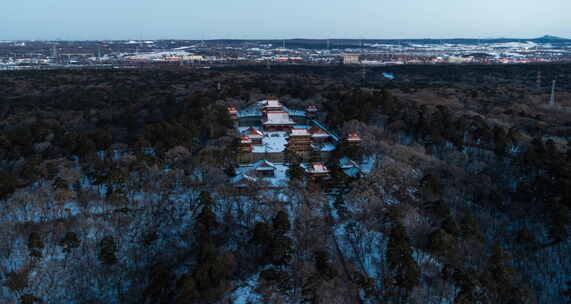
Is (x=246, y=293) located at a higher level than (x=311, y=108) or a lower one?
lower

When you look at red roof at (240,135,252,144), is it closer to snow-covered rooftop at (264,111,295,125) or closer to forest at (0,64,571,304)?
forest at (0,64,571,304)

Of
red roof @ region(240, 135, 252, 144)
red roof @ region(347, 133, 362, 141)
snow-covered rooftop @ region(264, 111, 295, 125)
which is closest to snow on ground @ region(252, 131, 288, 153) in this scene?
red roof @ region(240, 135, 252, 144)

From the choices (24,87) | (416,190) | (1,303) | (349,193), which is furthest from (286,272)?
(24,87)

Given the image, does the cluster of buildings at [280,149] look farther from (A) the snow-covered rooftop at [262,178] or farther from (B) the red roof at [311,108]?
(B) the red roof at [311,108]

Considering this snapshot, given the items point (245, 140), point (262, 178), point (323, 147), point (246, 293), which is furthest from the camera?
point (323, 147)

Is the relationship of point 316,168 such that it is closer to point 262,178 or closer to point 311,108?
point 262,178

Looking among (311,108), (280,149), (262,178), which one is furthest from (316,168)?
(311,108)
